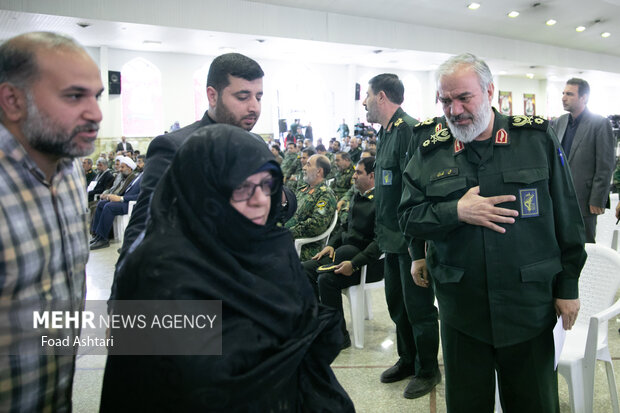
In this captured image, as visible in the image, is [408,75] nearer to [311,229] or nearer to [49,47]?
[311,229]

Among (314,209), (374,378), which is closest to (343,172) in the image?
(314,209)

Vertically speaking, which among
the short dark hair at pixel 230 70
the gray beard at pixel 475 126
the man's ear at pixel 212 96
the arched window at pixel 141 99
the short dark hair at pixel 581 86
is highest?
the arched window at pixel 141 99

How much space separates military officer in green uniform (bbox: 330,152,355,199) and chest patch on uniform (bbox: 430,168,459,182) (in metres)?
3.71

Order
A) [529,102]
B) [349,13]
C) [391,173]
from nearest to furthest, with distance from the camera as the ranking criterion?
[391,173] → [349,13] → [529,102]

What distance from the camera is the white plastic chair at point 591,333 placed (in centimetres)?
177

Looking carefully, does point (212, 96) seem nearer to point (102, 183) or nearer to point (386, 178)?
point (386, 178)

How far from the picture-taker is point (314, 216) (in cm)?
350

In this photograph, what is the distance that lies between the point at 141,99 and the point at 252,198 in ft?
49.9

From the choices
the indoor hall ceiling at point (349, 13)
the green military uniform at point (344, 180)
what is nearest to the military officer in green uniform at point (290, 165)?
the green military uniform at point (344, 180)

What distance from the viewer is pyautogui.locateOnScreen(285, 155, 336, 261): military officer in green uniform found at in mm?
3488

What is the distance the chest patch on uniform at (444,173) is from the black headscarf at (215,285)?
757 mm

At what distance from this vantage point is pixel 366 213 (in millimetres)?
3047

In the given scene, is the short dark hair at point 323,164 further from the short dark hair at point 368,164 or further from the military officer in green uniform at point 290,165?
the military officer in green uniform at point 290,165

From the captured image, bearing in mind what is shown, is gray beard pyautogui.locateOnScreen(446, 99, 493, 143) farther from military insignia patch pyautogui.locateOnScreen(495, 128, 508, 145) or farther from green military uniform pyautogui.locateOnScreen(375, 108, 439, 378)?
green military uniform pyautogui.locateOnScreen(375, 108, 439, 378)
